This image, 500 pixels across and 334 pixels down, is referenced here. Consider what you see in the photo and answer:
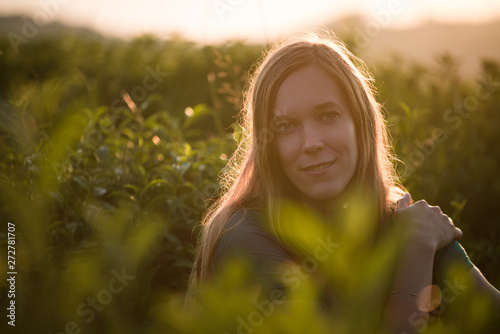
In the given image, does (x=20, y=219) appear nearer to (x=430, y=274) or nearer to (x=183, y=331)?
(x=183, y=331)

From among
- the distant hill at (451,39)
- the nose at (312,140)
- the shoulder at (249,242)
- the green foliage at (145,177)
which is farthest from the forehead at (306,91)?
the distant hill at (451,39)

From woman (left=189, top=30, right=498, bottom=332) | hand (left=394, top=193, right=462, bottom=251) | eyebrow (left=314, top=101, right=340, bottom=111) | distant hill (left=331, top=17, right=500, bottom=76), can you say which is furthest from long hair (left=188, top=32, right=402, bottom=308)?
distant hill (left=331, top=17, right=500, bottom=76)

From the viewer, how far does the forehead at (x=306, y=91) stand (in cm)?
228

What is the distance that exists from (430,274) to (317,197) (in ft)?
2.11

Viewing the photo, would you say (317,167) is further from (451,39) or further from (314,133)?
(451,39)

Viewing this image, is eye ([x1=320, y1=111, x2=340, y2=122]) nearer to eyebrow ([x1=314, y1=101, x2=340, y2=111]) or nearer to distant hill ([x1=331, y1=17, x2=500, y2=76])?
eyebrow ([x1=314, y1=101, x2=340, y2=111])

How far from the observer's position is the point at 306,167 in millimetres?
2311

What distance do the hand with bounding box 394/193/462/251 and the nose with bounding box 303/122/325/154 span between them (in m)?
0.47

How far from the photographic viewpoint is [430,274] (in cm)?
194

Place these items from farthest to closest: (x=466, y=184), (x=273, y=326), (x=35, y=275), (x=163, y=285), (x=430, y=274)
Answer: (x=466, y=184)
(x=163, y=285)
(x=430, y=274)
(x=35, y=275)
(x=273, y=326)

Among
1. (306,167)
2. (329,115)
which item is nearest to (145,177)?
(306,167)

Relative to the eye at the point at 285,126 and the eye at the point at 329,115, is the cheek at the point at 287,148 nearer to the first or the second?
the eye at the point at 285,126

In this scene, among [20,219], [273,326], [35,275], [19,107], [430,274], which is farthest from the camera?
[19,107]

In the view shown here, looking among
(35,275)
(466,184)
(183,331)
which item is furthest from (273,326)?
(466,184)
